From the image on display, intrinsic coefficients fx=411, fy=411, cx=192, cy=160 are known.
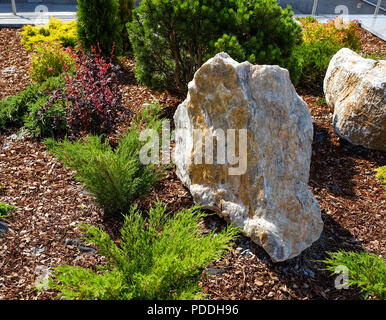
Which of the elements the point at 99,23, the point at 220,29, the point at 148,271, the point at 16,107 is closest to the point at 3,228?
the point at 148,271

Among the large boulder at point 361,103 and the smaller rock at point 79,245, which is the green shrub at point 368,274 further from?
the large boulder at point 361,103

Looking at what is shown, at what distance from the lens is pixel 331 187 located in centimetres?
452

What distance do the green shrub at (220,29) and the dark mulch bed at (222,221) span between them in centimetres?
101

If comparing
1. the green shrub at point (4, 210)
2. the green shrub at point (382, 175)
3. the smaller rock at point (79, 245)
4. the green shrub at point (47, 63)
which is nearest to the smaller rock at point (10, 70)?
the green shrub at point (47, 63)

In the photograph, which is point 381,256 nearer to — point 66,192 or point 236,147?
point 236,147

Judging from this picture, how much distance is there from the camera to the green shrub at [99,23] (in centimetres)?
658

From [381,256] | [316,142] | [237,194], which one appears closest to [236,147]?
[237,194]

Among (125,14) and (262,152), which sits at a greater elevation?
(125,14)

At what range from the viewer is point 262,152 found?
3.41 metres

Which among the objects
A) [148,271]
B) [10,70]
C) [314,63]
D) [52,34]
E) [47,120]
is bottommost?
[148,271]

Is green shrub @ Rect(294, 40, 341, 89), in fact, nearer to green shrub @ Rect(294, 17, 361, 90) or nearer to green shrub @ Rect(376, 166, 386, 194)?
green shrub @ Rect(294, 17, 361, 90)

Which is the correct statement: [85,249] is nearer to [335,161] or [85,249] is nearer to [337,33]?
[335,161]

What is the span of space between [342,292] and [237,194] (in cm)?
116

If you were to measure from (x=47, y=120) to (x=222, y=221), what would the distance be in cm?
262
